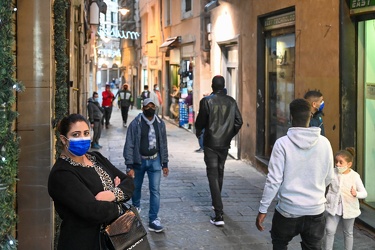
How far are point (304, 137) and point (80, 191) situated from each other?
6.40 ft

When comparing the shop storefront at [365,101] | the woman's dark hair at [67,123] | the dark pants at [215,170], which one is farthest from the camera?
the shop storefront at [365,101]

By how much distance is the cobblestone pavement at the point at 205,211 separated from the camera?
6.52 meters

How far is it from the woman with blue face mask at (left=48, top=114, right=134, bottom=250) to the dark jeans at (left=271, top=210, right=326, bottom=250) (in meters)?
1.45

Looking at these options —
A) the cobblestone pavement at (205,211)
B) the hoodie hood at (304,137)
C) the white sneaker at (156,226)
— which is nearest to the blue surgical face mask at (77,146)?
the hoodie hood at (304,137)

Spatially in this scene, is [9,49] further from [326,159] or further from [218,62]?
[218,62]

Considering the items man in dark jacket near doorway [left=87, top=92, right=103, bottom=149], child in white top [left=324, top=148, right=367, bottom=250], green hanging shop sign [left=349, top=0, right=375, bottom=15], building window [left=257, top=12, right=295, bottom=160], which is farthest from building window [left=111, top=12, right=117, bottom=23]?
child in white top [left=324, top=148, right=367, bottom=250]

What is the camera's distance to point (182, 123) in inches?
819

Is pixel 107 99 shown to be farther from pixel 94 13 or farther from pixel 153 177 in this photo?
pixel 153 177

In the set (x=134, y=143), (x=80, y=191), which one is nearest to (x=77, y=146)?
(x=80, y=191)

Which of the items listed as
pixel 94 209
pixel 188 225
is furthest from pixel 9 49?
pixel 188 225

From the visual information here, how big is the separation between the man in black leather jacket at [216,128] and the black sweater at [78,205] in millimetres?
3920

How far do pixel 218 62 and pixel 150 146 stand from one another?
29.4 feet

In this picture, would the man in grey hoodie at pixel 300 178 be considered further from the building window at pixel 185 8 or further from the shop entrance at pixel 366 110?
the building window at pixel 185 8

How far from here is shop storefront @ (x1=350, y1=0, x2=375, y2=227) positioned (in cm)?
748
